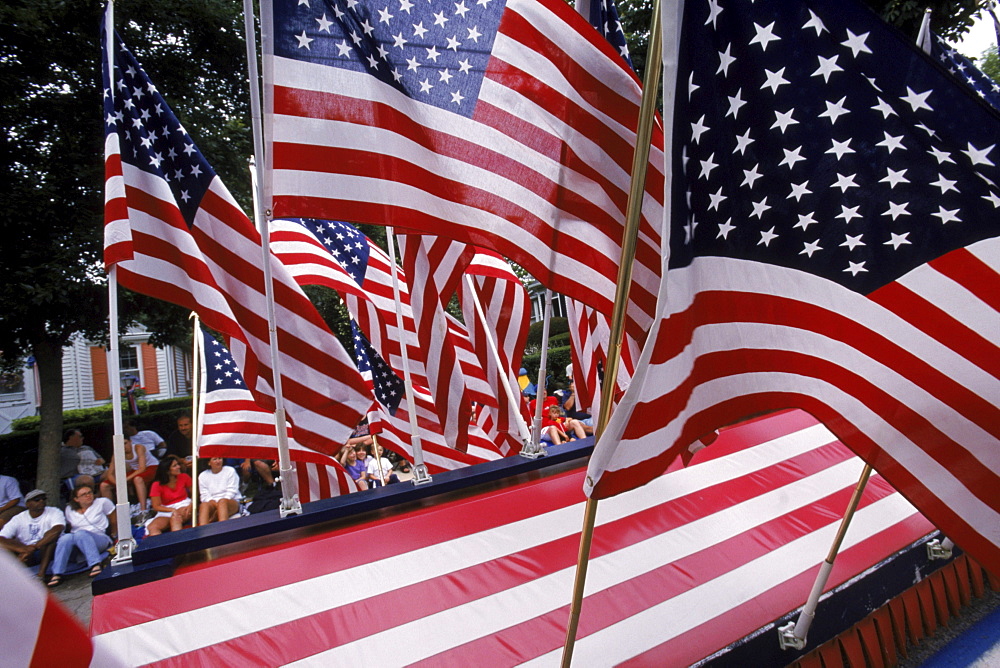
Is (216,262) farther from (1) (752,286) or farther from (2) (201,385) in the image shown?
(1) (752,286)

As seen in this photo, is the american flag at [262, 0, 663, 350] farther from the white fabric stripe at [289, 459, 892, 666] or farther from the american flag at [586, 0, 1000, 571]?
the white fabric stripe at [289, 459, 892, 666]

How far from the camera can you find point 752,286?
7.13 feet

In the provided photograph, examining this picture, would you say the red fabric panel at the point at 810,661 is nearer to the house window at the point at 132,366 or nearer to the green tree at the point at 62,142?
the green tree at the point at 62,142

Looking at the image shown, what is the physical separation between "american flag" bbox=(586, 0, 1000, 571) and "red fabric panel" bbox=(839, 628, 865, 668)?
1.65 metres

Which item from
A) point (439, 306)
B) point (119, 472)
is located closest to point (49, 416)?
point (439, 306)

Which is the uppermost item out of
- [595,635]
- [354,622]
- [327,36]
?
[327,36]

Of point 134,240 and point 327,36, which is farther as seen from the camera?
point 134,240

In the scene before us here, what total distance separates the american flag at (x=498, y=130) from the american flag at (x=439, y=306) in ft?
4.09

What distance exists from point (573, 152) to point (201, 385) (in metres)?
4.40

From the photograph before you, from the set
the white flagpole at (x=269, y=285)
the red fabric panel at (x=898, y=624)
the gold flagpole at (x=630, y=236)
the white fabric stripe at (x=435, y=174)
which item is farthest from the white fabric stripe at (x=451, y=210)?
the red fabric panel at (x=898, y=624)

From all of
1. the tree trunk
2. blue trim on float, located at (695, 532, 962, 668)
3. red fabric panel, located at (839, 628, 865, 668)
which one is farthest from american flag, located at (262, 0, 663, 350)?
the tree trunk

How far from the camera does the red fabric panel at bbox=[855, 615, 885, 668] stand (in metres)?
3.39

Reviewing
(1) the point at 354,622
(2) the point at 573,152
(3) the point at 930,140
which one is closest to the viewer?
(3) the point at 930,140

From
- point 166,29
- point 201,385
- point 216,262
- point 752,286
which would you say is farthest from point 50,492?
point 752,286
